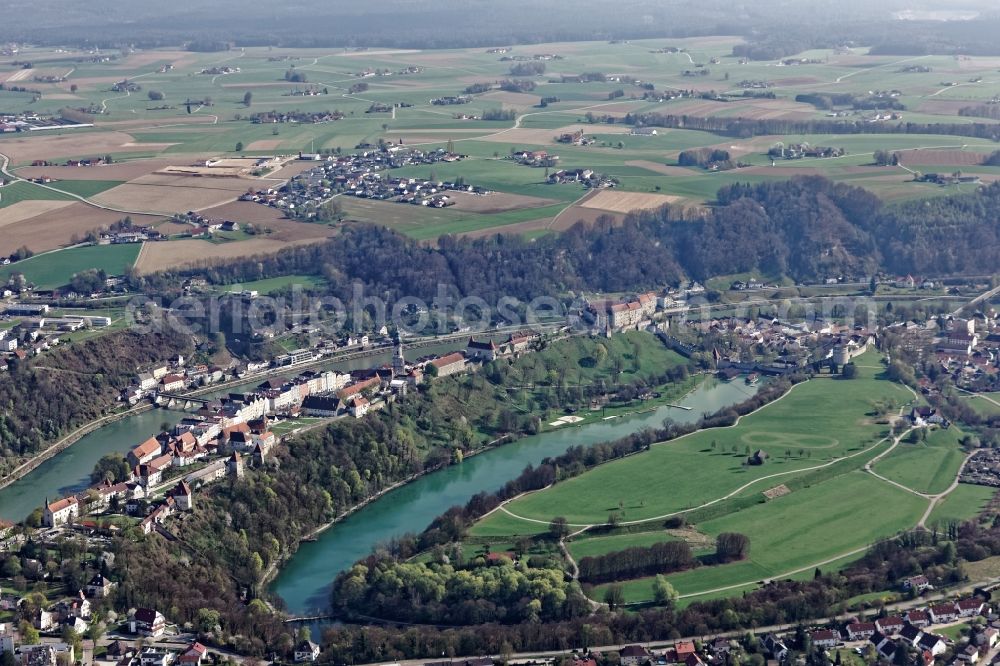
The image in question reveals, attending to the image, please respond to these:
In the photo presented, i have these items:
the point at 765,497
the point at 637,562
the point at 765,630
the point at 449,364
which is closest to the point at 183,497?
the point at 637,562

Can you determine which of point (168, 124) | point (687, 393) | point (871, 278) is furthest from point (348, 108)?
point (687, 393)

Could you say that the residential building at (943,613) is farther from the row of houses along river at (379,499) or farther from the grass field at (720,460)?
the row of houses along river at (379,499)

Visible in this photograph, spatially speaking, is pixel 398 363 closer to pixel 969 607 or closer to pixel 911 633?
pixel 969 607

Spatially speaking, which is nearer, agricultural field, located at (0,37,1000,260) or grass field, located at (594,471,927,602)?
grass field, located at (594,471,927,602)

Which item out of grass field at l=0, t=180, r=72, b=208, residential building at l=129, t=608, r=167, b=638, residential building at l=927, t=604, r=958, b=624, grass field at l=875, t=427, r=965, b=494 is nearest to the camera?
residential building at l=129, t=608, r=167, b=638

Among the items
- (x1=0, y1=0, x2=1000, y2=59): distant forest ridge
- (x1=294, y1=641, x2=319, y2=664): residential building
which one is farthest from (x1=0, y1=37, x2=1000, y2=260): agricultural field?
(x1=294, y1=641, x2=319, y2=664): residential building

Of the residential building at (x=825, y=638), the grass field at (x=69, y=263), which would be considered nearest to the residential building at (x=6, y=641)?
the residential building at (x=825, y=638)

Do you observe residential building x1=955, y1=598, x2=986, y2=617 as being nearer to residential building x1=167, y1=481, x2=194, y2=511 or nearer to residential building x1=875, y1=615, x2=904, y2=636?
residential building x1=875, y1=615, x2=904, y2=636
